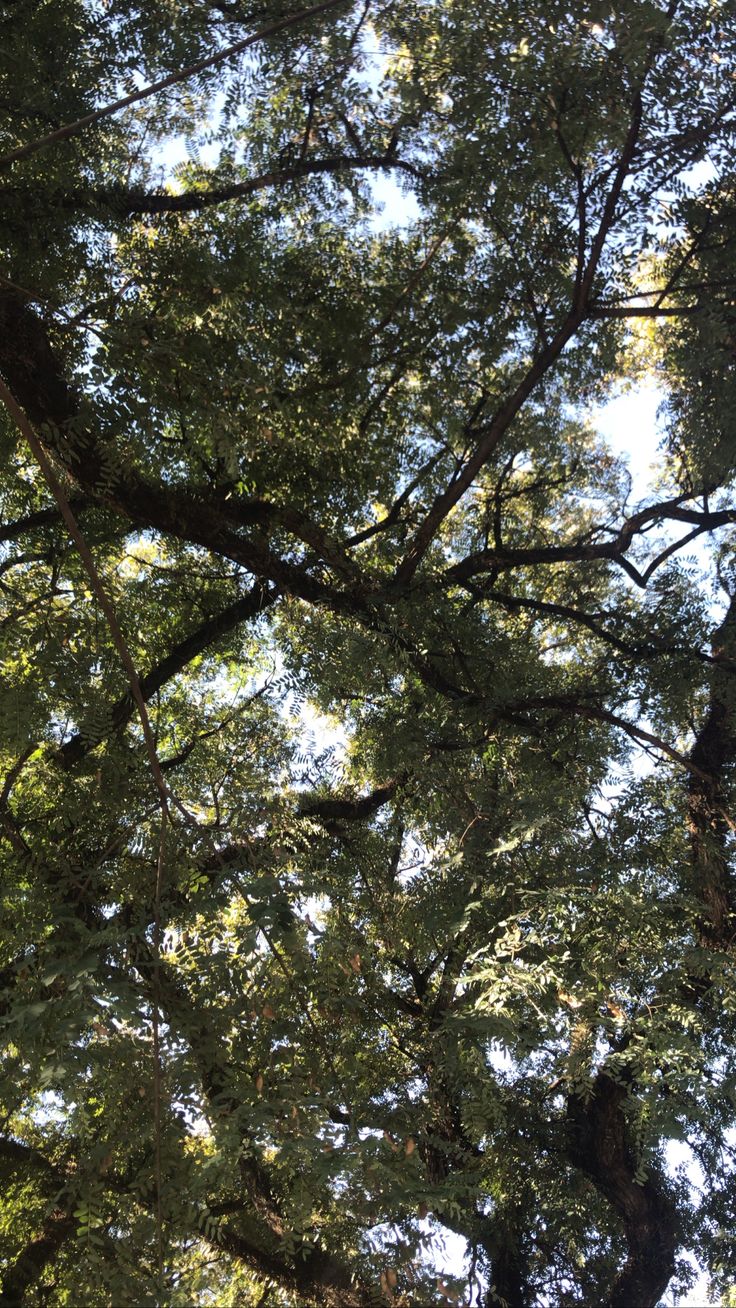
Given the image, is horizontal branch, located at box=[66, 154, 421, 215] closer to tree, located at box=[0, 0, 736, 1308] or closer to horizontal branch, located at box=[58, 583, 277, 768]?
tree, located at box=[0, 0, 736, 1308]

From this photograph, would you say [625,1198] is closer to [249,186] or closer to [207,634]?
[207,634]

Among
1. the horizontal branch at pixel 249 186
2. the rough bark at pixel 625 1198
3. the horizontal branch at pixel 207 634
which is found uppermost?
the horizontal branch at pixel 249 186

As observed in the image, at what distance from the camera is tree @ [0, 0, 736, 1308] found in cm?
207

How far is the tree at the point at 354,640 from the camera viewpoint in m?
2.07

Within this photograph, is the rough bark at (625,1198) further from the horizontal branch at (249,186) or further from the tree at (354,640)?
the horizontal branch at (249,186)

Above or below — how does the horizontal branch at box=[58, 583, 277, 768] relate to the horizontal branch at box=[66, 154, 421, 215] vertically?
below

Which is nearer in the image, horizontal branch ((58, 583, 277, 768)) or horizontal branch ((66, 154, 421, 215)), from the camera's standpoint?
horizontal branch ((66, 154, 421, 215))

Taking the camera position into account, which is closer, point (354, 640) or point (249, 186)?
point (354, 640)

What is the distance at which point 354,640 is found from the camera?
10.7 ft

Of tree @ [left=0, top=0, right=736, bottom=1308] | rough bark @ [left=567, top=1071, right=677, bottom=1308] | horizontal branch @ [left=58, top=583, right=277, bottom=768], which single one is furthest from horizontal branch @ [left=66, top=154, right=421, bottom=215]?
rough bark @ [left=567, top=1071, right=677, bottom=1308]

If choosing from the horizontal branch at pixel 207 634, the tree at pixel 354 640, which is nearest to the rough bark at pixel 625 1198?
the tree at pixel 354 640

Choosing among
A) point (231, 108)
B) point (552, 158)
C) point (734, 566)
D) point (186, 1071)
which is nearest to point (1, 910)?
point (186, 1071)

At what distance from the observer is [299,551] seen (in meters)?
4.32

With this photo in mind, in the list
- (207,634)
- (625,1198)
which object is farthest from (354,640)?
(625,1198)
